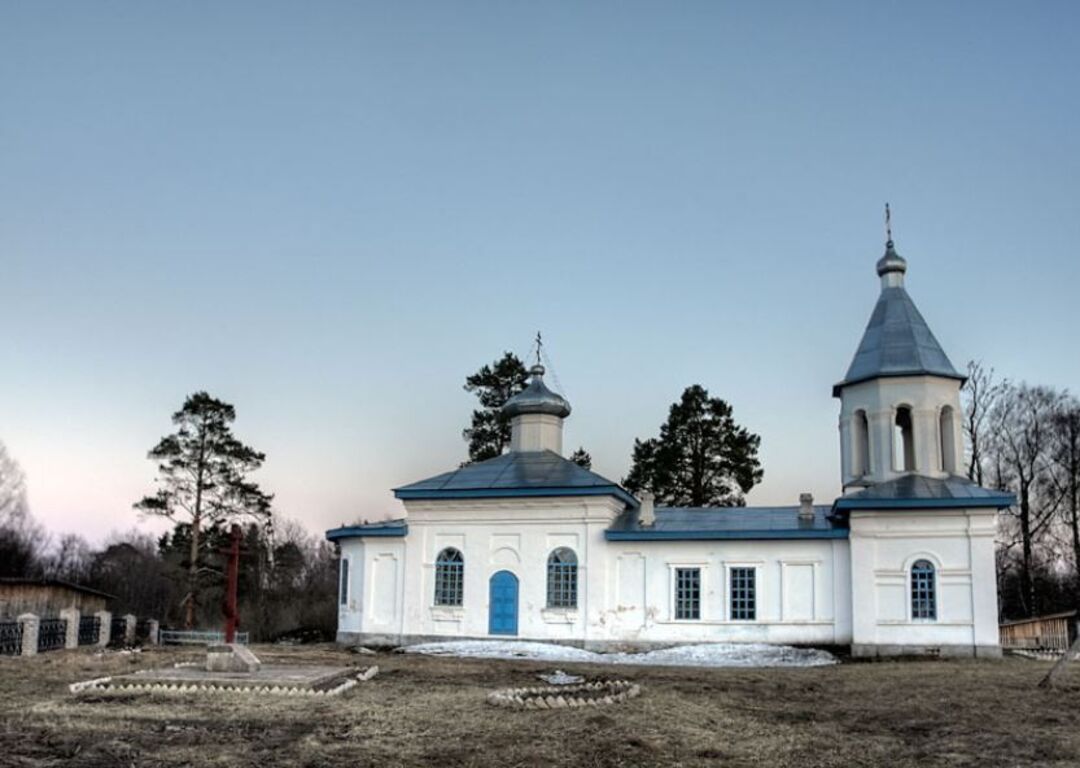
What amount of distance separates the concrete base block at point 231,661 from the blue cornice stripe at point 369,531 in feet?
37.0

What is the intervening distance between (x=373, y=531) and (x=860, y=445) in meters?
13.3

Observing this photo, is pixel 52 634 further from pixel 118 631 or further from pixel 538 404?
pixel 538 404

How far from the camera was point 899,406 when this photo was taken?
27.2 m

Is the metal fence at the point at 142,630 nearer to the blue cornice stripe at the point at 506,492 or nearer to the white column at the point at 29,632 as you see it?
the white column at the point at 29,632

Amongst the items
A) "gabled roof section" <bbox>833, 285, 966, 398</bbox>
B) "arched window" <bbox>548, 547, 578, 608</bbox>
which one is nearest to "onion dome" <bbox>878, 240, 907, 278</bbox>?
"gabled roof section" <bbox>833, 285, 966, 398</bbox>

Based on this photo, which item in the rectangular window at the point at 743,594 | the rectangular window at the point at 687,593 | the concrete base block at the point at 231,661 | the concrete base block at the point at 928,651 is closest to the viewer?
the concrete base block at the point at 231,661

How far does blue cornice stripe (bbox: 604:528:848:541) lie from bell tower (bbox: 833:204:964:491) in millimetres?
2768

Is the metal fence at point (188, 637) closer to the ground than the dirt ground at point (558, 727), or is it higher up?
closer to the ground

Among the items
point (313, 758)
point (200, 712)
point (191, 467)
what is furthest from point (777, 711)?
point (191, 467)

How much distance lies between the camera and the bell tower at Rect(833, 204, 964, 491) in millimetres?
26703

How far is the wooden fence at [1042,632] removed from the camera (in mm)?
28411

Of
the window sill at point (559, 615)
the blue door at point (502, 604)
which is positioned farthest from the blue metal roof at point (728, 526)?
the blue door at point (502, 604)

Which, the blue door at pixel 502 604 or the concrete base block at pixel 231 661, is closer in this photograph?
the concrete base block at pixel 231 661

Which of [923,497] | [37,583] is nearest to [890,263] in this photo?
[923,497]
